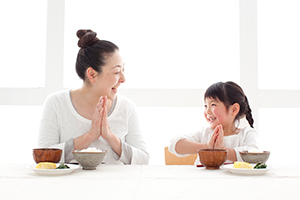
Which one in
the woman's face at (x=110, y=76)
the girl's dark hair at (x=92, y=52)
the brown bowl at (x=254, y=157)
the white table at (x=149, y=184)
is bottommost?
the white table at (x=149, y=184)

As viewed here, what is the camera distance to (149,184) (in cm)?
98

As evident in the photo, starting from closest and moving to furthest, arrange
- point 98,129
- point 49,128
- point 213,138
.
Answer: point 213,138 < point 98,129 < point 49,128

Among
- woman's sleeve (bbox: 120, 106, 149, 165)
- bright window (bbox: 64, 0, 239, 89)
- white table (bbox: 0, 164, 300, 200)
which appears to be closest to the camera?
white table (bbox: 0, 164, 300, 200)

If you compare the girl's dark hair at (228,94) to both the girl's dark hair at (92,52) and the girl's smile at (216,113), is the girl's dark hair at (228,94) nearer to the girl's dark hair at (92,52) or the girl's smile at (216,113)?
the girl's smile at (216,113)

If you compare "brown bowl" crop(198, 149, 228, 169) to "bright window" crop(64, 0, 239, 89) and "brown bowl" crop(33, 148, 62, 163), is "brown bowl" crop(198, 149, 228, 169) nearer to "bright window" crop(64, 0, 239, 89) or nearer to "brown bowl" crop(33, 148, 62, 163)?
"brown bowl" crop(33, 148, 62, 163)

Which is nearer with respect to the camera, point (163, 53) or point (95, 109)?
point (95, 109)

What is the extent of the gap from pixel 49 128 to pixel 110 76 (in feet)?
1.45

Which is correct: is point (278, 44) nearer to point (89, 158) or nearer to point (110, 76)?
point (110, 76)

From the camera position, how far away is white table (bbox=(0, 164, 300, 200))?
83 centimetres

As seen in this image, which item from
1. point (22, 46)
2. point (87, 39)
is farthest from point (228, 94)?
point (22, 46)

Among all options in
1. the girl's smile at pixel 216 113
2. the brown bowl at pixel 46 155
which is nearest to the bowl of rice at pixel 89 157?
the brown bowl at pixel 46 155

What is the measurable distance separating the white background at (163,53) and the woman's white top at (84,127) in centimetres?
93

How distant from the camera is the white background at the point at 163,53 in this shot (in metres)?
2.94

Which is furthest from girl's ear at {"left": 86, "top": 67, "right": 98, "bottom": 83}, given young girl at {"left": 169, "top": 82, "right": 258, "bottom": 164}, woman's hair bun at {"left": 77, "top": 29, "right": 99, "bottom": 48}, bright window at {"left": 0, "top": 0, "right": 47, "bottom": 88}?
bright window at {"left": 0, "top": 0, "right": 47, "bottom": 88}
